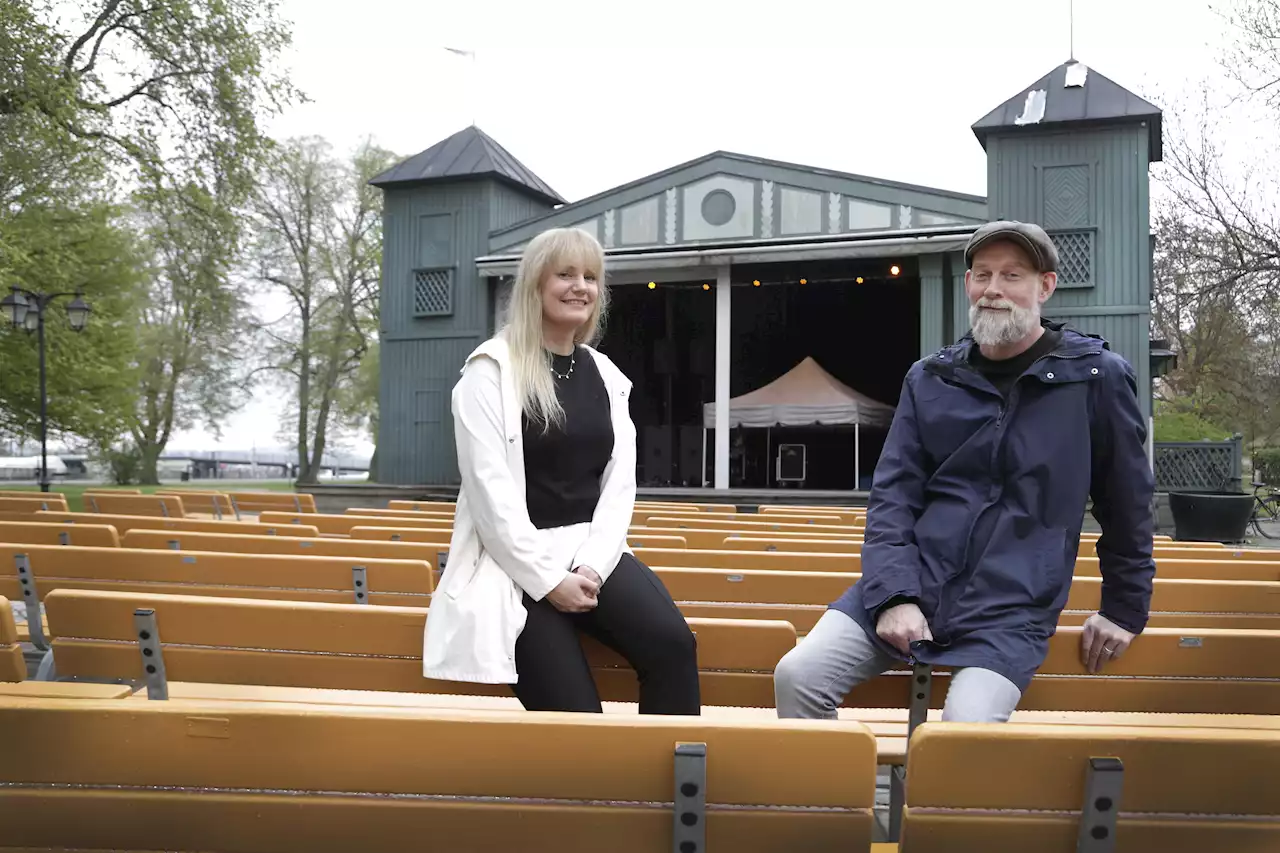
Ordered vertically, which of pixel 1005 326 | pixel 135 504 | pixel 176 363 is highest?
pixel 176 363

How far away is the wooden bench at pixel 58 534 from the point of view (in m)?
5.12

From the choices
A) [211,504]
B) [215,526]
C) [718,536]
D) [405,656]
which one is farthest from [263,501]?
[405,656]

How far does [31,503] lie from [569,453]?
832cm

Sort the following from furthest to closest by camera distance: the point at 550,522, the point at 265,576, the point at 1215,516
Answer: the point at 1215,516, the point at 265,576, the point at 550,522

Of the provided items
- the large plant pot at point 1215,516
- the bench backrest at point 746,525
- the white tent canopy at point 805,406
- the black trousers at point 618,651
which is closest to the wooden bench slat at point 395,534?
the bench backrest at point 746,525

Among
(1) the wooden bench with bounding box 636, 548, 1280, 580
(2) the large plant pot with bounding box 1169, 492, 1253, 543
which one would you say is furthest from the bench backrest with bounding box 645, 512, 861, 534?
(2) the large plant pot with bounding box 1169, 492, 1253, 543

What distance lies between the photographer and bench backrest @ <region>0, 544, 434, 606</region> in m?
3.68

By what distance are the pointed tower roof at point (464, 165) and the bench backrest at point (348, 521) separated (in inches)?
551

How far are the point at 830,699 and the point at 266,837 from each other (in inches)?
56.3

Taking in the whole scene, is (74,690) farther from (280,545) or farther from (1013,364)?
(1013,364)

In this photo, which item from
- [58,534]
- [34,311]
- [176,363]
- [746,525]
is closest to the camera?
[58,534]

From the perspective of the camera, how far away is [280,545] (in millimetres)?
4648

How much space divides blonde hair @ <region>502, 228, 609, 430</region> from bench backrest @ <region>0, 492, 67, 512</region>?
7.38 metres

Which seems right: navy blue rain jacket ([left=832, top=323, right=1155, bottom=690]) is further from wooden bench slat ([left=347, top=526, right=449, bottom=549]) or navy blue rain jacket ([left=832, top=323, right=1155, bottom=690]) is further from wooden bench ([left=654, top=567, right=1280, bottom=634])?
wooden bench slat ([left=347, top=526, right=449, bottom=549])
